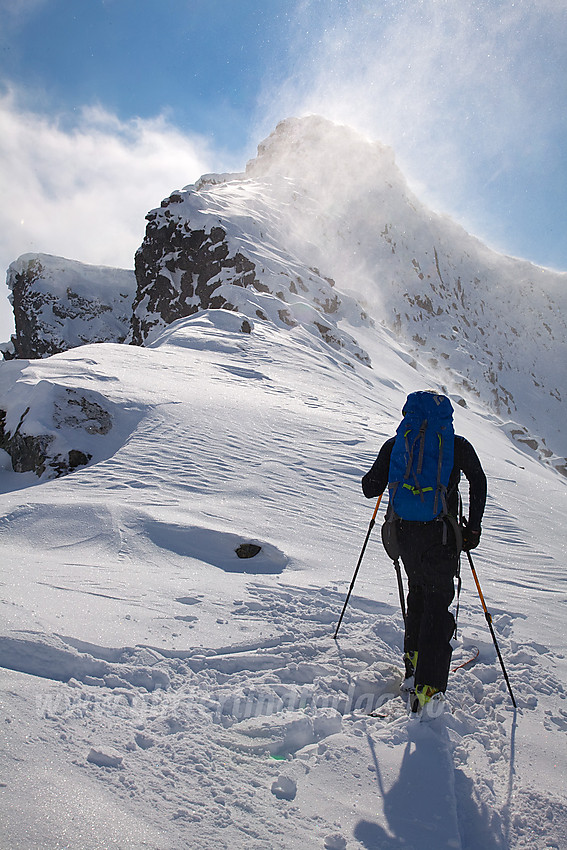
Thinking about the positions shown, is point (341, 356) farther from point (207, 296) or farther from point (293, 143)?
point (293, 143)

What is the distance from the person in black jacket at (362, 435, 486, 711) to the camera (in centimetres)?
259

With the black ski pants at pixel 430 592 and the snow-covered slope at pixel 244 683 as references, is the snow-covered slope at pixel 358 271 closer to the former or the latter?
the snow-covered slope at pixel 244 683

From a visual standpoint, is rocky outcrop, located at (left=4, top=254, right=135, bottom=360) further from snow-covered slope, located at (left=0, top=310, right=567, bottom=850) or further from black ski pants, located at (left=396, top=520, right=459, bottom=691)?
black ski pants, located at (left=396, top=520, right=459, bottom=691)

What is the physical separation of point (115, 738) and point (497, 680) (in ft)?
7.30

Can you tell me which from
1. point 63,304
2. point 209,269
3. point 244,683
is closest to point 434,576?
point 244,683

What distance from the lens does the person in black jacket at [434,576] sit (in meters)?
2.59

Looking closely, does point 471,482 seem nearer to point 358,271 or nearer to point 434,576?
point 434,576

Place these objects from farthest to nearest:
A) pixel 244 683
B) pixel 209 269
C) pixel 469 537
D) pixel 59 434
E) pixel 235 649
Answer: pixel 209 269 → pixel 59 434 → pixel 235 649 → pixel 469 537 → pixel 244 683

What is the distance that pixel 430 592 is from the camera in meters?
2.71

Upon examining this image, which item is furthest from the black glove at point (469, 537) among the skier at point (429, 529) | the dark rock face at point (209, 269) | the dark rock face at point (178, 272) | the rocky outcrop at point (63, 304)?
the rocky outcrop at point (63, 304)

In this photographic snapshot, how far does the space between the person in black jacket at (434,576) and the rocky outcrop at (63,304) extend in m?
61.4

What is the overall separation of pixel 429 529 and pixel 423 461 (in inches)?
15.2

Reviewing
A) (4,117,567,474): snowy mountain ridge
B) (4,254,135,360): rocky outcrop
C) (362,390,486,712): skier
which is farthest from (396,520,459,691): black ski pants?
(4,254,135,360): rocky outcrop

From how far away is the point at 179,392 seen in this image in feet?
35.2
